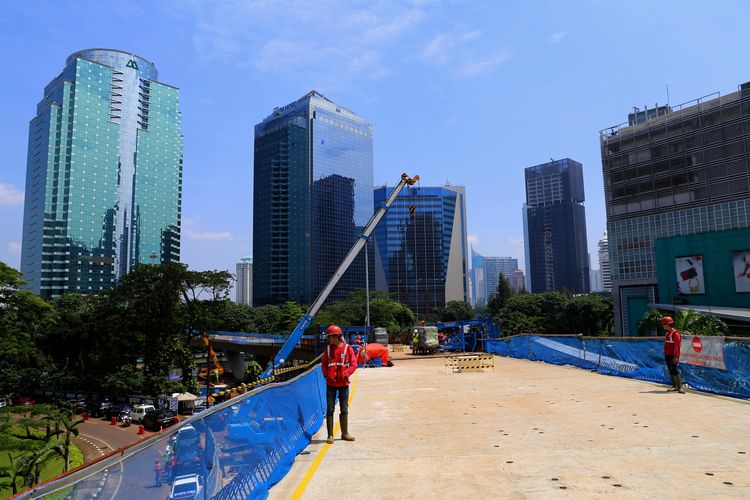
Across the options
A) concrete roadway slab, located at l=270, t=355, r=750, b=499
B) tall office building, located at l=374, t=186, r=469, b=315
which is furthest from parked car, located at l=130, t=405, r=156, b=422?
tall office building, located at l=374, t=186, r=469, b=315

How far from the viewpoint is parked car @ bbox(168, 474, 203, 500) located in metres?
3.94

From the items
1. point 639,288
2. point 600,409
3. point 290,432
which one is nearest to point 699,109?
point 639,288

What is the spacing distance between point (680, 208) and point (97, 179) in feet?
502

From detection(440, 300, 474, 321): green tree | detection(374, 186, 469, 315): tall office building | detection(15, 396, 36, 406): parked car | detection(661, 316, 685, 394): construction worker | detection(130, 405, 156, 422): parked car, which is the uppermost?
detection(374, 186, 469, 315): tall office building

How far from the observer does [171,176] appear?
16988 cm

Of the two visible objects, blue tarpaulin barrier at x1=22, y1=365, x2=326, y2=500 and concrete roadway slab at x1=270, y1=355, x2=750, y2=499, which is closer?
blue tarpaulin barrier at x1=22, y1=365, x2=326, y2=500

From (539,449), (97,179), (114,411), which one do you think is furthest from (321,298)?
(97,179)

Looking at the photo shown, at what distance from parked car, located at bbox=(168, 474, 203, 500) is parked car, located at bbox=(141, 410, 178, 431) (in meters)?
45.5

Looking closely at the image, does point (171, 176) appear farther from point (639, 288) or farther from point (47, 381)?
point (639, 288)

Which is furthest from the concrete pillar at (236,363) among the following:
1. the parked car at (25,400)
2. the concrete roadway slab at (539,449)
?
the concrete roadway slab at (539,449)

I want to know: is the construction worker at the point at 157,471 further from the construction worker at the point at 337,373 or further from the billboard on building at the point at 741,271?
the billboard on building at the point at 741,271

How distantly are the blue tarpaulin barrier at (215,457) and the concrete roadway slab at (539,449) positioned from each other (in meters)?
0.37

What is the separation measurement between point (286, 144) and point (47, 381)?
126 m

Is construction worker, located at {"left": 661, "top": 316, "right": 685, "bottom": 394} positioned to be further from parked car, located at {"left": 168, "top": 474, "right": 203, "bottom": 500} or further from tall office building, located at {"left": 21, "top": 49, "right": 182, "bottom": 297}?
tall office building, located at {"left": 21, "top": 49, "right": 182, "bottom": 297}
